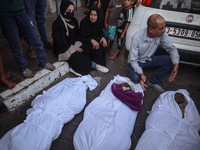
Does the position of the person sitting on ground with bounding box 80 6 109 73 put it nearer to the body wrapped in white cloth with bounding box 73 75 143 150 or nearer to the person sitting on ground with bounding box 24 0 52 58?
the person sitting on ground with bounding box 24 0 52 58

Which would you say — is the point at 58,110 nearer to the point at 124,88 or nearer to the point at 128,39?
the point at 124,88

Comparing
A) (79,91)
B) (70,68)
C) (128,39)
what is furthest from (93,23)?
(79,91)

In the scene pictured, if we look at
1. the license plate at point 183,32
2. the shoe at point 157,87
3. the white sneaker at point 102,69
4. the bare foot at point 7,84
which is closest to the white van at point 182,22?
the license plate at point 183,32

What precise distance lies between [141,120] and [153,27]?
151cm

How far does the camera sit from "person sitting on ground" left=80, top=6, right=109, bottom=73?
3168mm

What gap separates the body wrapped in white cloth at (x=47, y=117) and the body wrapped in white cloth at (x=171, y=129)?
1070 mm

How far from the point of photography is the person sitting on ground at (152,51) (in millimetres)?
2201

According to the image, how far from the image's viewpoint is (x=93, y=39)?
330 cm

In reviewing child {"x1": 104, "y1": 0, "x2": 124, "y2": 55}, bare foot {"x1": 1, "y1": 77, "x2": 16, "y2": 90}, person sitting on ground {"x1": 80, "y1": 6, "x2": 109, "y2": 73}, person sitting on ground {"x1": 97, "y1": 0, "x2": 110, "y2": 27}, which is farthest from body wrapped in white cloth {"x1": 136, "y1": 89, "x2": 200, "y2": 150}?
person sitting on ground {"x1": 97, "y1": 0, "x2": 110, "y2": 27}

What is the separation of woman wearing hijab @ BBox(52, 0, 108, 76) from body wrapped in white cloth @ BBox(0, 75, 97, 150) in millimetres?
479

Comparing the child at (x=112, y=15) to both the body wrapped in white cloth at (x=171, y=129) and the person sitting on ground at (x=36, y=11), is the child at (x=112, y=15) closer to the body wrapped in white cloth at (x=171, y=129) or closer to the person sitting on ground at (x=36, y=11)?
the person sitting on ground at (x=36, y=11)

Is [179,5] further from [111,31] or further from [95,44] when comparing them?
[95,44]

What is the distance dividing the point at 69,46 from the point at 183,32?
7.49ft

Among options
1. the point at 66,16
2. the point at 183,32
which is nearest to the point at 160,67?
the point at 183,32
